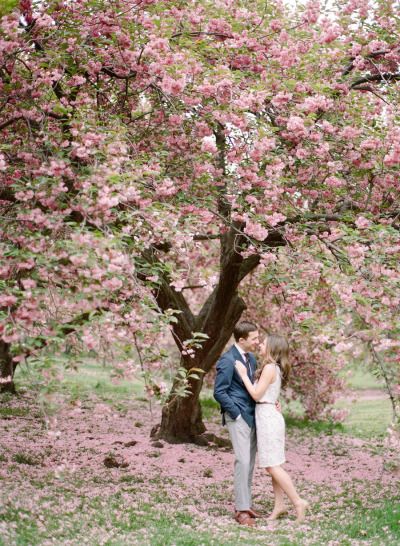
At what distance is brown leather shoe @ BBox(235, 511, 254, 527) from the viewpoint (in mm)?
6762

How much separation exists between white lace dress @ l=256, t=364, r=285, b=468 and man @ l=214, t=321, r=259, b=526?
11cm

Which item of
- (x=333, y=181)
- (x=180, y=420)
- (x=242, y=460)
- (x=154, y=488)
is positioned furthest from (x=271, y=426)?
(x=180, y=420)

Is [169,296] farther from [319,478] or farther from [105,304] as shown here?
[105,304]

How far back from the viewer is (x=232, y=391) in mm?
6984

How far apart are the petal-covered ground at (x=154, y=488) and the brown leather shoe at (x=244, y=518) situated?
89 millimetres

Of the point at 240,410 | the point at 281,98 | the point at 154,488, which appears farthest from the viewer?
the point at 154,488

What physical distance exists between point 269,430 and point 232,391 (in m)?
0.53

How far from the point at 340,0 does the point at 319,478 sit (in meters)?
6.60

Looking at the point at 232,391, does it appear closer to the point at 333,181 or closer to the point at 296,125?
the point at 333,181

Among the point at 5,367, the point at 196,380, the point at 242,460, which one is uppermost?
the point at 196,380

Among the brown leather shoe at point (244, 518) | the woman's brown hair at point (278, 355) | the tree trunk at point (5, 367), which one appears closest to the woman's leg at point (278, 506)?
the brown leather shoe at point (244, 518)

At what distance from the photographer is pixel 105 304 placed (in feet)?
17.9

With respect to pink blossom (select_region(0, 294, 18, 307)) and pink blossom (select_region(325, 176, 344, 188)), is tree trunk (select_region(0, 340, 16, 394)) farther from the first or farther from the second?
pink blossom (select_region(0, 294, 18, 307))

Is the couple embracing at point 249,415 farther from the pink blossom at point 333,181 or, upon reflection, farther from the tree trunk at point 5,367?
the tree trunk at point 5,367
